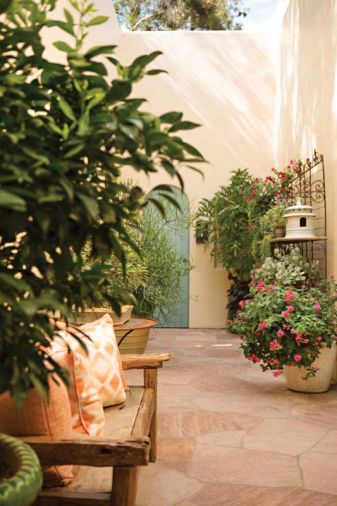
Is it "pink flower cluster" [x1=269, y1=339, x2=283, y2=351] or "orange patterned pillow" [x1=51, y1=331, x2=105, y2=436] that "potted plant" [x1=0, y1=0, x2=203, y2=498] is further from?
"pink flower cluster" [x1=269, y1=339, x2=283, y2=351]

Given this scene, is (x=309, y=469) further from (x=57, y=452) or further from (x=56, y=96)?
(x=56, y=96)

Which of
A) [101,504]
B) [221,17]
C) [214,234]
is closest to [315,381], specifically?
[101,504]

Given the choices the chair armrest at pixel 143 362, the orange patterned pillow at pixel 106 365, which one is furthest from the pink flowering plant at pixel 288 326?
the orange patterned pillow at pixel 106 365

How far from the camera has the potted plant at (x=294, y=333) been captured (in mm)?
4461

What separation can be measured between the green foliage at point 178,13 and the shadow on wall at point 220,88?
3987 mm

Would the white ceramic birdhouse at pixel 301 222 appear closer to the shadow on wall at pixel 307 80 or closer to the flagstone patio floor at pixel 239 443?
the shadow on wall at pixel 307 80

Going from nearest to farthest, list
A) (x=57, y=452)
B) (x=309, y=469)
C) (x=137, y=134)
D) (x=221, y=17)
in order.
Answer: (x=137, y=134) → (x=57, y=452) → (x=309, y=469) → (x=221, y=17)

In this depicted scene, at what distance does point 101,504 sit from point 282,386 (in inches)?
137

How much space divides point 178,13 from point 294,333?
10390 mm

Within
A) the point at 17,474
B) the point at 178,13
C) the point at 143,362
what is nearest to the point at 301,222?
the point at 143,362

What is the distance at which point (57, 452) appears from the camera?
1.59m

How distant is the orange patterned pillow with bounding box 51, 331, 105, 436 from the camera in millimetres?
2137

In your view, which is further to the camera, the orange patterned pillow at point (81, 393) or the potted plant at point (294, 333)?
the potted plant at point (294, 333)

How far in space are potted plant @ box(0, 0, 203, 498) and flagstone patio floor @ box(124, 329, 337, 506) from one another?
6.14 feet
